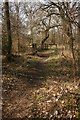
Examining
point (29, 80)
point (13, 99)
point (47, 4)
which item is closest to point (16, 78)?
point (29, 80)

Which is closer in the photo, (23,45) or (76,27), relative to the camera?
(76,27)

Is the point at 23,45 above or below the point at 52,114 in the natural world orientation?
above

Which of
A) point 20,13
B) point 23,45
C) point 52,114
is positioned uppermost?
point 20,13

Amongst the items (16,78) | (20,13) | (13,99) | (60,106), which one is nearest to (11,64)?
(16,78)

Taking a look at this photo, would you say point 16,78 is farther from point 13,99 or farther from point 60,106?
point 60,106

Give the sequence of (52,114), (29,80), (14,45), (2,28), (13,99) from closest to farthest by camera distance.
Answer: (52,114)
(13,99)
(29,80)
(2,28)
(14,45)

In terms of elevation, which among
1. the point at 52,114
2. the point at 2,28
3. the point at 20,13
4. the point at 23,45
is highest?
the point at 20,13

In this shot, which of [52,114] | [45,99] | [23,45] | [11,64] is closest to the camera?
[52,114]

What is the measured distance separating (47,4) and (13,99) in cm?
516

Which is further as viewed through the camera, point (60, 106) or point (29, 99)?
point (29, 99)

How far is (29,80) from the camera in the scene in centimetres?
987

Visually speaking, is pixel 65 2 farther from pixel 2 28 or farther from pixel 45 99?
pixel 2 28

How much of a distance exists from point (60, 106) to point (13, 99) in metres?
1.99

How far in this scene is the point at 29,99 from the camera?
7273mm
